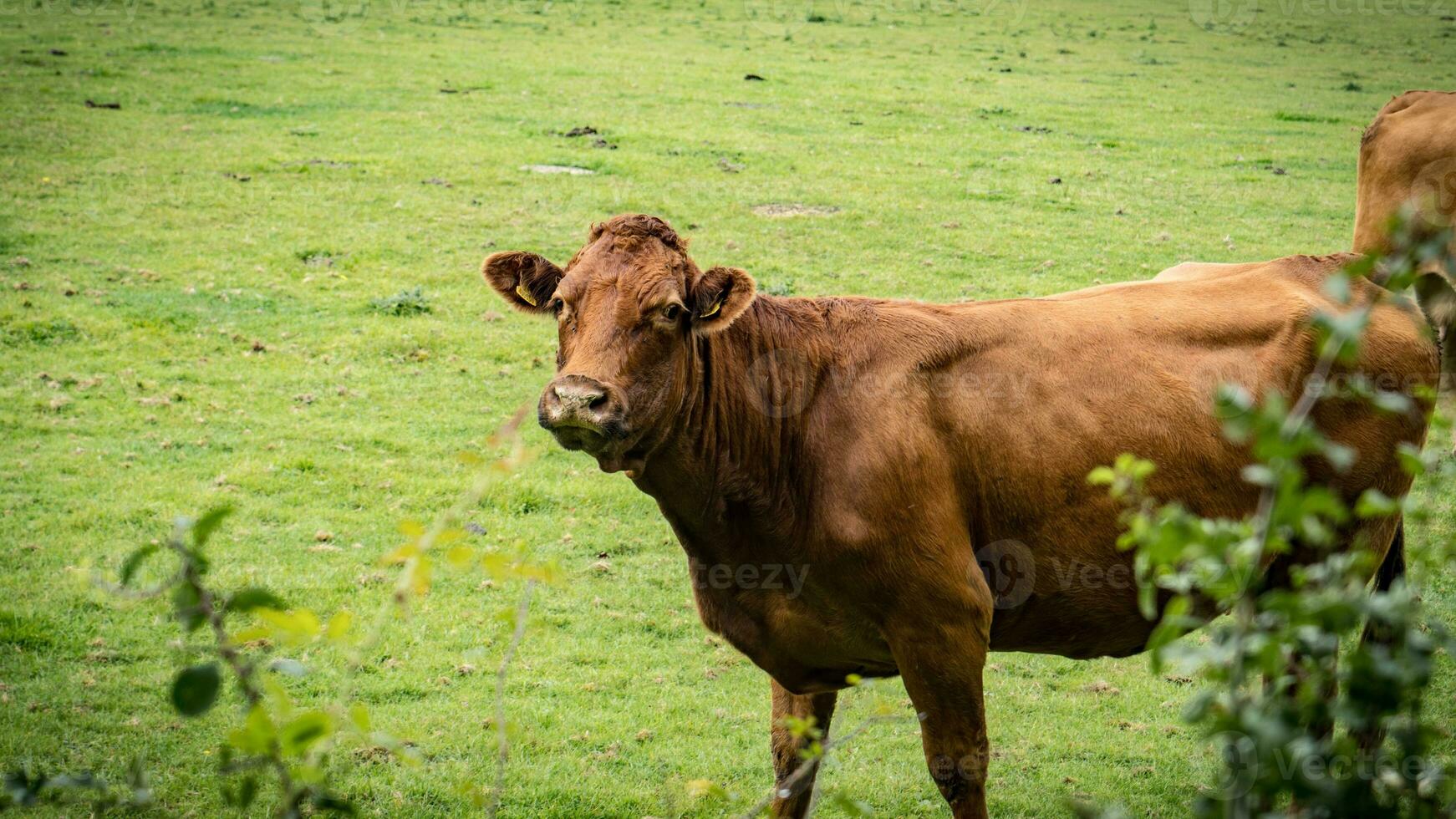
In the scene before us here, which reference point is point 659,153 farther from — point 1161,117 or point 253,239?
point 1161,117

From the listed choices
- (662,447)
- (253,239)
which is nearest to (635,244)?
(662,447)

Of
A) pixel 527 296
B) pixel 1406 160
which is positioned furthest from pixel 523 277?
pixel 1406 160

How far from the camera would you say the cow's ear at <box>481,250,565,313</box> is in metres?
6.16

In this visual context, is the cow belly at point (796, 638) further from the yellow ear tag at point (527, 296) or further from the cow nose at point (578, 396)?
the yellow ear tag at point (527, 296)

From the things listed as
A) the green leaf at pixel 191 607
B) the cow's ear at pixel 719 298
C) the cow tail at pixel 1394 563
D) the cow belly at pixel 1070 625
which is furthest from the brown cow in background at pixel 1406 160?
the green leaf at pixel 191 607

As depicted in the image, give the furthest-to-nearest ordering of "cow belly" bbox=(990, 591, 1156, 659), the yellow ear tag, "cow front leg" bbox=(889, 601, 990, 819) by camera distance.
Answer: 1. the yellow ear tag
2. "cow belly" bbox=(990, 591, 1156, 659)
3. "cow front leg" bbox=(889, 601, 990, 819)

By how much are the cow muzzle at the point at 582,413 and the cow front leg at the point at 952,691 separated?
1.64m

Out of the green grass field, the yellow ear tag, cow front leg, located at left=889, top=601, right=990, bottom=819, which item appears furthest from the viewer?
the green grass field

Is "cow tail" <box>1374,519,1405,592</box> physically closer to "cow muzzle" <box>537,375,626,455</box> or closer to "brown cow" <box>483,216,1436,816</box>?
"brown cow" <box>483,216,1436,816</box>

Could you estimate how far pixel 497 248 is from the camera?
52.3 feet

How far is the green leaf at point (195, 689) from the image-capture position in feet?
6.92

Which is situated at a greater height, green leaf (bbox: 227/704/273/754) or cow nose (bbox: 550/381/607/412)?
green leaf (bbox: 227/704/273/754)

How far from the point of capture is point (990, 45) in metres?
30.4

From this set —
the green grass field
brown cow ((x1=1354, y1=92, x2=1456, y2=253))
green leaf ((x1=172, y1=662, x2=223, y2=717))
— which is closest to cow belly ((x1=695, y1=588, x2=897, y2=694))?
the green grass field
